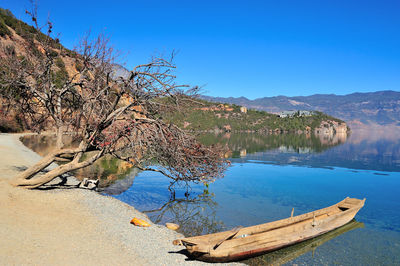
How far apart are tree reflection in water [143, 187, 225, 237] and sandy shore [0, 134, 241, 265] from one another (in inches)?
54.6

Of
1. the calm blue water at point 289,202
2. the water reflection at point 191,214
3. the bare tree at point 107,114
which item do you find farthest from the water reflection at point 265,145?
the bare tree at point 107,114

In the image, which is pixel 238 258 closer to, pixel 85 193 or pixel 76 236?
pixel 76 236

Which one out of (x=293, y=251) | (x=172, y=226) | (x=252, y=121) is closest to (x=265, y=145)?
(x=172, y=226)

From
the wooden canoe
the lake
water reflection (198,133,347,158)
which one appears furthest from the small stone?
water reflection (198,133,347,158)

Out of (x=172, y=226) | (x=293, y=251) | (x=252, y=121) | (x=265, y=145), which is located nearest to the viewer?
(x=293, y=251)

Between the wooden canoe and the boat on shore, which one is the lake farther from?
the wooden canoe

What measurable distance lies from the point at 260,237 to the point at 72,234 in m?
5.19

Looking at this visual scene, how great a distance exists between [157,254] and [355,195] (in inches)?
622

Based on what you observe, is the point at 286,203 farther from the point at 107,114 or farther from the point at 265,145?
the point at 265,145

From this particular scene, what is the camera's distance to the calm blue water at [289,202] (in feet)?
34.8

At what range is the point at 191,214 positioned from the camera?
44.9ft

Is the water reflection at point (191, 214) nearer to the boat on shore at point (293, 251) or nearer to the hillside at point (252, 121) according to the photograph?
the boat on shore at point (293, 251)

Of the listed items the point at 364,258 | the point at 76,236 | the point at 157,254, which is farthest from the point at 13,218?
the point at 364,258

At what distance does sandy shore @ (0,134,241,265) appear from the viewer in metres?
6.77
